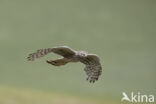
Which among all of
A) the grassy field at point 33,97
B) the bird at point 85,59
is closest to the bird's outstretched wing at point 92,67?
the bird at point 85,59

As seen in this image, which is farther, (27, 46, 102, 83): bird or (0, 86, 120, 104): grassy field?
(0, 86, 120, 104): grassy field

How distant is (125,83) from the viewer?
3.60 meters

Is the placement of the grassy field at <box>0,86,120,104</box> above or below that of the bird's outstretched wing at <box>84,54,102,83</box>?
above

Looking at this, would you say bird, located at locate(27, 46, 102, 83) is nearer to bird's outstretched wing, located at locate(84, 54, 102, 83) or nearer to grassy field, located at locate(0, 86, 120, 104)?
bird's outstretched wing, located at locate(84, 54, 102, 83)

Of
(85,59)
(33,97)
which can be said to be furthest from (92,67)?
(33,97)

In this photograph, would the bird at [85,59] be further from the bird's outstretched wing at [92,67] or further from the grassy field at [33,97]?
the grassy field at [33,97]

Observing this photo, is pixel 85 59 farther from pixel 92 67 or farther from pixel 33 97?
pixel 33 97

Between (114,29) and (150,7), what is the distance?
15.5 inches

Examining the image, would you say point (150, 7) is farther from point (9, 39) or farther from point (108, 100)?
point (9, 39)

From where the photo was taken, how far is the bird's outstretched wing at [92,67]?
2617 mm

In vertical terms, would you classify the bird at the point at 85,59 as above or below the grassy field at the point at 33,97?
below

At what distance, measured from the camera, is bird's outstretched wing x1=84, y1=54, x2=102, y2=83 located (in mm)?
2617

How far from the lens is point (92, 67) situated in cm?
263

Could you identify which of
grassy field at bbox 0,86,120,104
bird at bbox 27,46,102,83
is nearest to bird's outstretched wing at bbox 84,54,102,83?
bird at bbox 27,46,102,83
